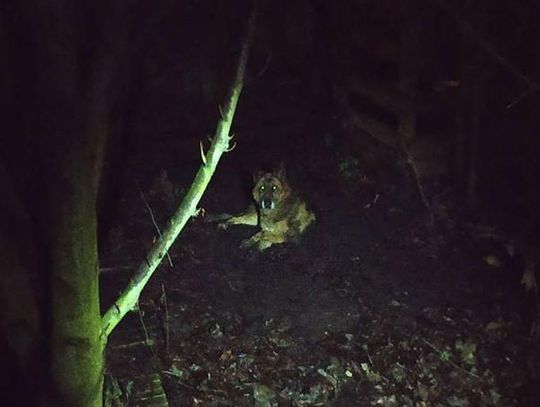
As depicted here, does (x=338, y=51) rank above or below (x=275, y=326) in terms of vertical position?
above

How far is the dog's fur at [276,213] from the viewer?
6066 mm

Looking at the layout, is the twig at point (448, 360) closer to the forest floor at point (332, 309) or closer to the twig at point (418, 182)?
the forest floor at point (332, 309)

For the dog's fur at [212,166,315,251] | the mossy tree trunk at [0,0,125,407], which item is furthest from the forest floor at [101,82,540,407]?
the mossy tree trunk at [0,0,125,407]

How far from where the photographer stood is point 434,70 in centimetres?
604

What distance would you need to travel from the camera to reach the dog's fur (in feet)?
19.9

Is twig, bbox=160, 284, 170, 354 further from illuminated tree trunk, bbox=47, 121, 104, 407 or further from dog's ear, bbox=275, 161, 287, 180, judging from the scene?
dog's ear, bbox=275, 161, 287, 180

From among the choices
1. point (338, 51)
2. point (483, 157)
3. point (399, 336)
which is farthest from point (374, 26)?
point (399, 336)

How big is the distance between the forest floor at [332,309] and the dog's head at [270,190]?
391 mm

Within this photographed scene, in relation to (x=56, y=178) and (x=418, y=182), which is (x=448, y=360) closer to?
(x=418, y=182)

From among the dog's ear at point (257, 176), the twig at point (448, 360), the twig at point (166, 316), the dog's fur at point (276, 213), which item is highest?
the dog's ear at point (257, 176)

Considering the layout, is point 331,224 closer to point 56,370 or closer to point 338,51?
point 338,51

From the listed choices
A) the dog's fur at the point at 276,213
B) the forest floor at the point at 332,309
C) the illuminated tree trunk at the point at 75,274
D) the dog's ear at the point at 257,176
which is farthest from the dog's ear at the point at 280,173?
the illuminated tree trunk at the point at 75,274

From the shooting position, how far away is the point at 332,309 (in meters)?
5.02

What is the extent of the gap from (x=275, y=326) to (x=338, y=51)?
4.27 m
